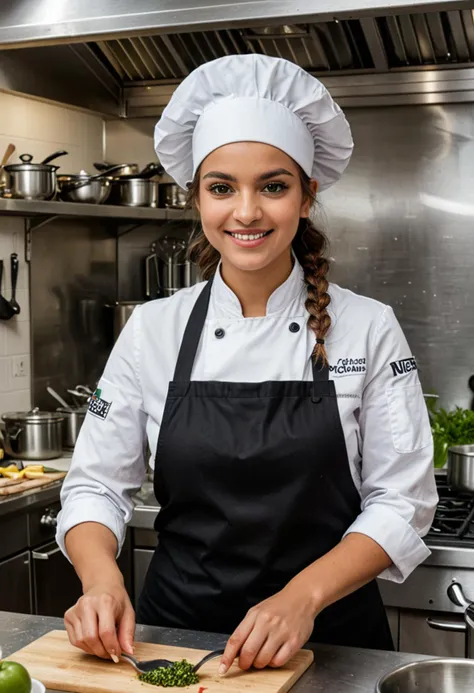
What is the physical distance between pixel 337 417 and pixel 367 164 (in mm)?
2374

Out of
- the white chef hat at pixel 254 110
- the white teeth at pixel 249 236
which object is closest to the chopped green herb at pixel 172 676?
the white teeth at pixel 249 236

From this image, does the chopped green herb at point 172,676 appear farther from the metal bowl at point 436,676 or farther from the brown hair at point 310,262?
the brown hair at point 310,262

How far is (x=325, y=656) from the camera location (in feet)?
4.87

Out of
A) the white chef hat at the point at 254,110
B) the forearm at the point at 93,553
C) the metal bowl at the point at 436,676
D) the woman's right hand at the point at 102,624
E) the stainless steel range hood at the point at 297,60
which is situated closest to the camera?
the metal bowl at the point at 436,676

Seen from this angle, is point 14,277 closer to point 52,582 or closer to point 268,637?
point 52,582

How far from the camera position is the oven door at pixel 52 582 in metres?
2.88

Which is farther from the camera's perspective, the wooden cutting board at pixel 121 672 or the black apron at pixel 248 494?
the black apron at pixel 248 494

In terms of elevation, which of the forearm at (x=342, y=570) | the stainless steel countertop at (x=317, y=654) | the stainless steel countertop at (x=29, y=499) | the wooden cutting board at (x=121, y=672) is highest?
the forearm at (x=342, y=570)

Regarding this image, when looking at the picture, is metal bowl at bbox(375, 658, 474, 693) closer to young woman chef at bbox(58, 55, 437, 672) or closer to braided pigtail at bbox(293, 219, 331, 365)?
young woman chef at bbox(58, 55, 437, 672)

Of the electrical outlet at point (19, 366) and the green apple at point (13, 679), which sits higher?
the electrical outlet at point (19, 366)

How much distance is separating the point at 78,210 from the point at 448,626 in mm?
1907

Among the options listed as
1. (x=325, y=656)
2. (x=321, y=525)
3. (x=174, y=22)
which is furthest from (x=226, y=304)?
(x=174, y=22)

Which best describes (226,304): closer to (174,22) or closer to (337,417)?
(337,417)

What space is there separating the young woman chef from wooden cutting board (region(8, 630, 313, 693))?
116mm
